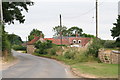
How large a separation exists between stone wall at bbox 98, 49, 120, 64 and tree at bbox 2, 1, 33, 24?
17.7 m

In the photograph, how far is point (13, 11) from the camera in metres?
37.2

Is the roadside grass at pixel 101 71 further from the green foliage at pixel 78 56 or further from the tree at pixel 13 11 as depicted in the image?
→ the tree at pixel 13 11

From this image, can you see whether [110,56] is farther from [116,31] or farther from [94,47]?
[116,31]

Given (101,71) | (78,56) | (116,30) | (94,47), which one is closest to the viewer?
(101,71)

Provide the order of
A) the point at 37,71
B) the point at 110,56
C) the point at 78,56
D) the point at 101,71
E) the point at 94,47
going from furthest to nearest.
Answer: the point at 78,56 < the point at 94,47 < the point at 110,56 < the point at 37,71 < the point at 101,71

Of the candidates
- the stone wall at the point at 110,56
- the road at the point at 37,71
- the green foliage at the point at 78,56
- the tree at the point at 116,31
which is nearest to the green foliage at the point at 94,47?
the green foliage at the point at 78,56

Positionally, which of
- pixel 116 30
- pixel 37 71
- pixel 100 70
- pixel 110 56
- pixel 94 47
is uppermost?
pixel 116 30

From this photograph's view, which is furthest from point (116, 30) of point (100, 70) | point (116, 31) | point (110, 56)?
point (100, 70)

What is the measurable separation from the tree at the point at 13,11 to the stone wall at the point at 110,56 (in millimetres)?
17715

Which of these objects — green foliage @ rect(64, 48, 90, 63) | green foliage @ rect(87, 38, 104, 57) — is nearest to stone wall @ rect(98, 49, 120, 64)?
green foliage @ rect(87, 38, 104, 57)

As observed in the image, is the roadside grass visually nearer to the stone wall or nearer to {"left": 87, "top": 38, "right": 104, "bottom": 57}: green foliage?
the stone wall

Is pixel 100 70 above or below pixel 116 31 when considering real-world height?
below

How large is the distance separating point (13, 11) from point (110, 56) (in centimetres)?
2035

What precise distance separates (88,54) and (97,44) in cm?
190
